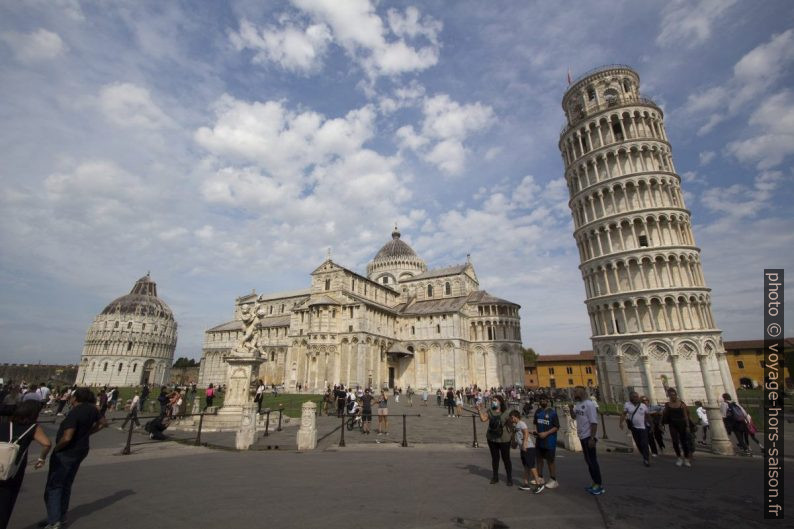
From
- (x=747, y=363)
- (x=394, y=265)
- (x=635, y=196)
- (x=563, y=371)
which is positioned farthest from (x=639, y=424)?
(x=747, y=363)

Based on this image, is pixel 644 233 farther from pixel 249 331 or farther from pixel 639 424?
pixel 249 331

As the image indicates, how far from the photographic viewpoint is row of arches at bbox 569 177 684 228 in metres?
31.0

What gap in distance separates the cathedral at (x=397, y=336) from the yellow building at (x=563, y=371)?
21.2 meters

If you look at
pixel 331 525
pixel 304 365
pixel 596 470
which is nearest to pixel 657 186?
pixel 596 470

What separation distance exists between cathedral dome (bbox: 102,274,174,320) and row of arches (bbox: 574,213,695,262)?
100 metres

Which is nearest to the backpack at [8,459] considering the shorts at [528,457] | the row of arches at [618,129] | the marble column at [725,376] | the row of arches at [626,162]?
the shorts at [528,457]

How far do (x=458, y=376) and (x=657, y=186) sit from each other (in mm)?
29181

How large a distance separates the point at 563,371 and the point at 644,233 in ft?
146

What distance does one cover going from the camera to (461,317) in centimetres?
4881

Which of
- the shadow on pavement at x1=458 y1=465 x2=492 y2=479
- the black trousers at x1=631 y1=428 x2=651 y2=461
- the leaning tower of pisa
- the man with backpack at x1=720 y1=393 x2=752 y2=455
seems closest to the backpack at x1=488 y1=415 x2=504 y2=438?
the shadow on pavement at x1=458 y1=465 x2=492 y2=479

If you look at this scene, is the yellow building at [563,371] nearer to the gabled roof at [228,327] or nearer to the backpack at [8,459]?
the gabled roof at [228,327]

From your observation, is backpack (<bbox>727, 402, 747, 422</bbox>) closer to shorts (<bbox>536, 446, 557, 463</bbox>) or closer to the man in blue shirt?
the man in blue shirt

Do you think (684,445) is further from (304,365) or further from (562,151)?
(304,365)

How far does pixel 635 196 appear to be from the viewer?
3133cm
